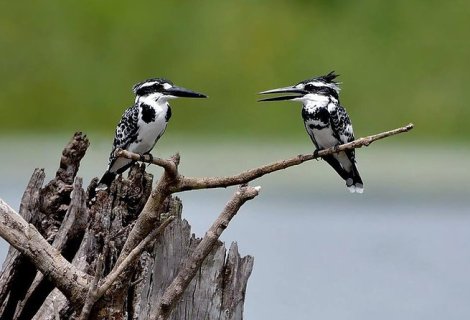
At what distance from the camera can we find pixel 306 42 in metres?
9.34

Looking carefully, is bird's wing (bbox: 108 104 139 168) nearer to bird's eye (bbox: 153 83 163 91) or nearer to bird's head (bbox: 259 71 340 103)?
bird's eye (bbox: 153 83 163 91)

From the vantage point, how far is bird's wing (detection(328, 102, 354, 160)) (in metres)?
4.85

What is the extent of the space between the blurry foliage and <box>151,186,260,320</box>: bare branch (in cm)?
492

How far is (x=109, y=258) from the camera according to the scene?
3.87 metres

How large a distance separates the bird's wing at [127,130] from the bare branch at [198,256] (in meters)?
1.14

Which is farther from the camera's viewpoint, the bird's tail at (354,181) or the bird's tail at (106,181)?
the bird's tail at (354,181)

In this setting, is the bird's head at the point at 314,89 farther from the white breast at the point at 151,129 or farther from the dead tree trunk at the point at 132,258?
the dead tree trunk at the point at 132,258

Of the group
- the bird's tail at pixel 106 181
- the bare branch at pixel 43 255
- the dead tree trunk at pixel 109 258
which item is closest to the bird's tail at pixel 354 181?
the bird's tail at pixel 106 181

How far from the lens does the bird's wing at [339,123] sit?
485 centimetres

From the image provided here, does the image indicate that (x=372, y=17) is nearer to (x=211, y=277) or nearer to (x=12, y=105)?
(x=12, y=105)

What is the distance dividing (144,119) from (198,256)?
3.74 ft

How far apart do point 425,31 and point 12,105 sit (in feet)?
8.87

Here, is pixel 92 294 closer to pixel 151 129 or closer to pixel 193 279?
pixel 193 279

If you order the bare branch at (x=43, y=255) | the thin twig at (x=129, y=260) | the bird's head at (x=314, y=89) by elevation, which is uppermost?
the bird's head at (x=314, y=89)
